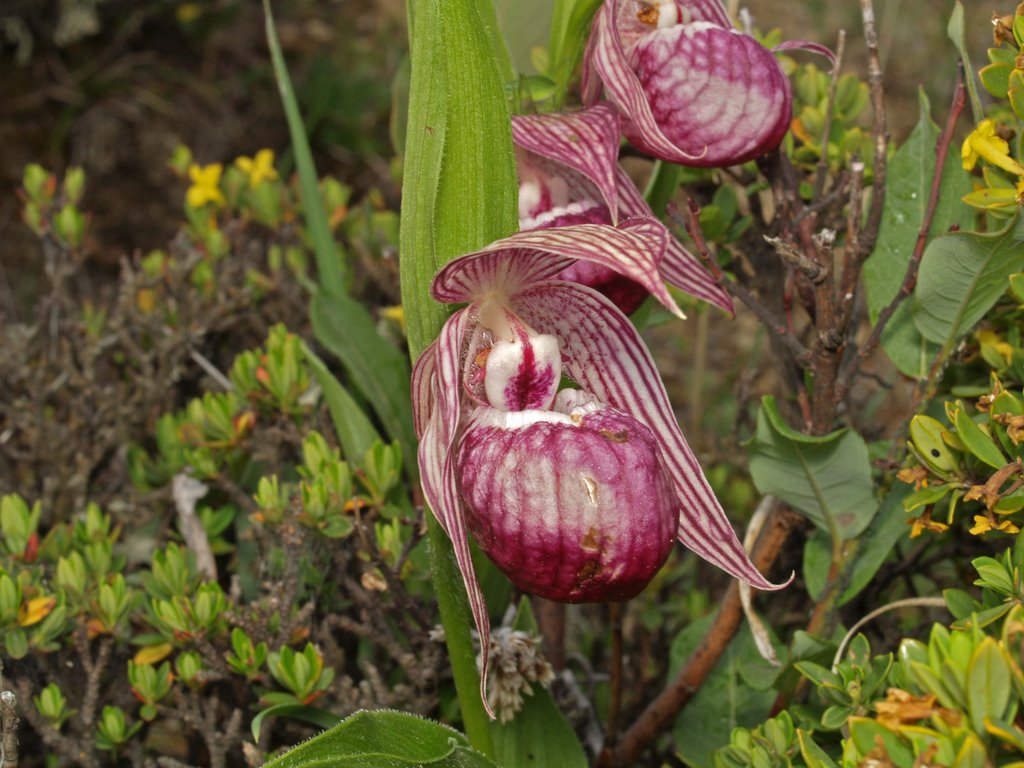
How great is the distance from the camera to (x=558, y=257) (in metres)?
1.04

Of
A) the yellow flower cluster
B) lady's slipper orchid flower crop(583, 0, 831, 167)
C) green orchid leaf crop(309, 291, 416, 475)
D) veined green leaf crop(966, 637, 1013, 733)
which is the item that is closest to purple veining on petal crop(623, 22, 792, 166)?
lady's slipper orchid flower crop(583, 0, 831, 167)

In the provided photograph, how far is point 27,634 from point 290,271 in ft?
2.98

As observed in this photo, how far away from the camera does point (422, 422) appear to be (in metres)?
1.04

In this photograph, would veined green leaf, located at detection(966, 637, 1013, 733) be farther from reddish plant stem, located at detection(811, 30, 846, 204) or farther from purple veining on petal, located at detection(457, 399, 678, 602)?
reddish plant stem, located at detection(811, 30, 846, 204)

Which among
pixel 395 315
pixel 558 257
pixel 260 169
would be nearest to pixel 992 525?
pixel 558 257

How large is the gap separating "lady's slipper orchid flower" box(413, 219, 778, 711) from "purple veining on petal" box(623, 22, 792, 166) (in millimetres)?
262

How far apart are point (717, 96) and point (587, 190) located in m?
0.21

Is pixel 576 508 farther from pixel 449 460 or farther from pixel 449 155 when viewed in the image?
pixel 449 155

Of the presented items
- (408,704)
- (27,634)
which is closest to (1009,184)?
(408,704)

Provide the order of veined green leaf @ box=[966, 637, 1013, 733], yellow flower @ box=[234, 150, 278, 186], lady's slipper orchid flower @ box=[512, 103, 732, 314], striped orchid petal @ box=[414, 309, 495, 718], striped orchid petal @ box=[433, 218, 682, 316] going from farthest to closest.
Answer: yellow flower @ box=[234, 150, 278, 186]
lady's slipper orchid flower @ box=[512, 103, 732, 314]
striped orchid petal @ box=[414, 309, 495, 718]
striped orchid petal @ box=[433, 218, 682, 316]
veined green leaf @ box=[966, 637, 1013, 733]

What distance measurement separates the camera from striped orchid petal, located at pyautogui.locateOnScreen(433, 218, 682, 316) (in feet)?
2.76

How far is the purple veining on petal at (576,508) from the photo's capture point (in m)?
0.89

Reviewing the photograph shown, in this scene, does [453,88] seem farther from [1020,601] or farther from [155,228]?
[155,228]

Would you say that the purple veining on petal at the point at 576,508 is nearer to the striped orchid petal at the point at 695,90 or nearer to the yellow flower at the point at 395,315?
the striped orchid petal at the point at 695,90
